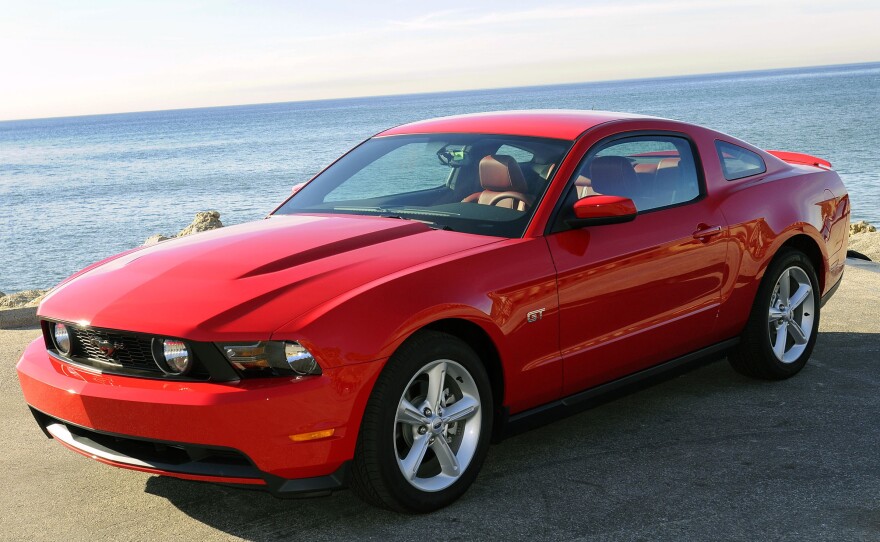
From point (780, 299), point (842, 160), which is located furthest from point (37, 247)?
point (842, 160)

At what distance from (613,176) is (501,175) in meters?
0.63

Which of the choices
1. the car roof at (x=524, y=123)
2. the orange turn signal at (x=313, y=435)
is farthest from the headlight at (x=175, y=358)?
the car roof at (x=524, y=123)

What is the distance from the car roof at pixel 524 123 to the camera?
4934mm

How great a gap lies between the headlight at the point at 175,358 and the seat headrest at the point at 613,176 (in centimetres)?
226

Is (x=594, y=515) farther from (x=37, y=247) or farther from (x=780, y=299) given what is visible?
(x=37, y=247)

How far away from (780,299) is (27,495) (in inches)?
167

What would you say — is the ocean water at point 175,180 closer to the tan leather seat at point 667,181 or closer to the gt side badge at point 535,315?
the tan leather seat at point 667,181

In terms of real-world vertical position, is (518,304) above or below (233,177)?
above

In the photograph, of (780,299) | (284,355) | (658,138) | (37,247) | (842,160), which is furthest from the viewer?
(842,160)

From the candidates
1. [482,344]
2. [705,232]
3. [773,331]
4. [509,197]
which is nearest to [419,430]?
[482,344]

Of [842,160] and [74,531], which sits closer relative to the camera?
[74,531]

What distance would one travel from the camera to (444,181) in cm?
496

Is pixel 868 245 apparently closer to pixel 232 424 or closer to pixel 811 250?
pixel 811 250

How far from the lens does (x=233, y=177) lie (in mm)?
51562
